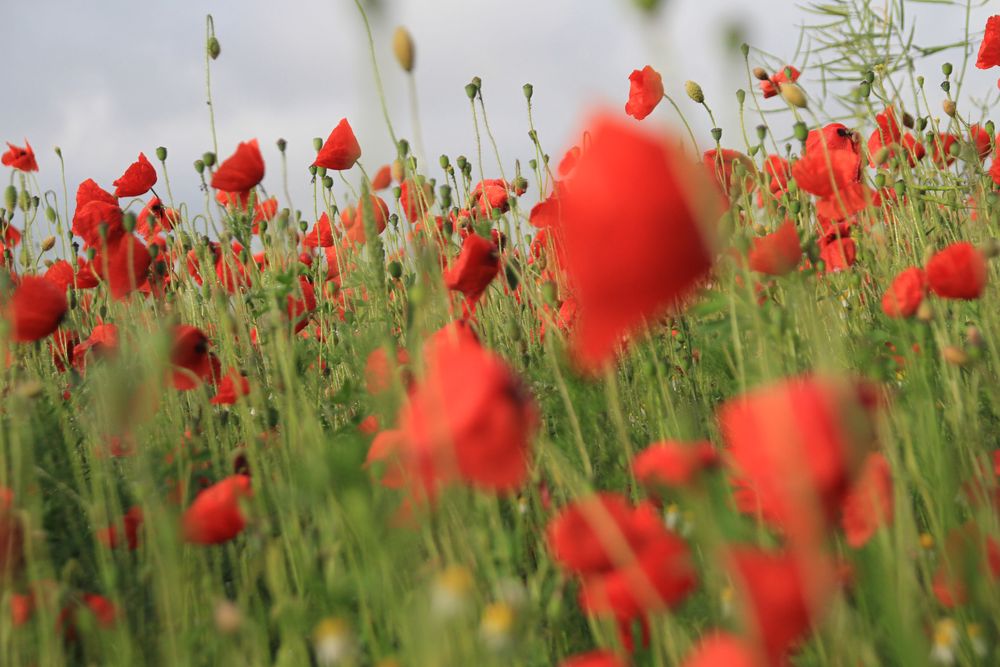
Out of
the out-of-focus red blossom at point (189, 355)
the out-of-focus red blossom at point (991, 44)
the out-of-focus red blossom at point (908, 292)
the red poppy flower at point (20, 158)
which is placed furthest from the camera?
the red poppy flower at point (20, 158)

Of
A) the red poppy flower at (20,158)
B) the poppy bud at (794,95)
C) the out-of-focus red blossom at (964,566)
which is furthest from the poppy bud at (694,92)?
the red poppy flower at (20,158)

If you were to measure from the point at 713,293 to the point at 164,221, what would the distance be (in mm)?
2519

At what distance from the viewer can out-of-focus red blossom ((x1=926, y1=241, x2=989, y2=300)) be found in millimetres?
1536

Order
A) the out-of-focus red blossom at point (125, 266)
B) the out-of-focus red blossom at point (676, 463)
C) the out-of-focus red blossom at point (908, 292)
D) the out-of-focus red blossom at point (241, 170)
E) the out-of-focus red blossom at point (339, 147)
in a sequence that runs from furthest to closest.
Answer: the out-of-focus red blossom at point (339, 147) < the out-of-focus red blossom at point (125, 266) < the out-of-focus red blossom at point (241, 170) < the out-of-focus red blossom at point (908, 292) < the out-of-focus red blossom at point (676, 463)

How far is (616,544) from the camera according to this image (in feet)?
2.97

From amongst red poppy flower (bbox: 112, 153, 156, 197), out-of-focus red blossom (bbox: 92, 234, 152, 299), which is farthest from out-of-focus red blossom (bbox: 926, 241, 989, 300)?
red poppy flower (bbox: 112, 153, 156, 197)

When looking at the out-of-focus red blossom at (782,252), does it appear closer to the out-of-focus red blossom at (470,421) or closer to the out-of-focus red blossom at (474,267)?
the out-of-focus red blossom at (474,267)

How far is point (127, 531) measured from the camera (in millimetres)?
1583

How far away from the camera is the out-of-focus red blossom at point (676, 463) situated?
2.64ft

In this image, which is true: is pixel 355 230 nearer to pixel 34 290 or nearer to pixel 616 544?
pixel 34 290

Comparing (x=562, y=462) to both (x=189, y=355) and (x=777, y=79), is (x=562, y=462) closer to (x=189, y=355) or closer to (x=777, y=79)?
(x=189, y=355)

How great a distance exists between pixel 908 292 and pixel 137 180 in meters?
2.44

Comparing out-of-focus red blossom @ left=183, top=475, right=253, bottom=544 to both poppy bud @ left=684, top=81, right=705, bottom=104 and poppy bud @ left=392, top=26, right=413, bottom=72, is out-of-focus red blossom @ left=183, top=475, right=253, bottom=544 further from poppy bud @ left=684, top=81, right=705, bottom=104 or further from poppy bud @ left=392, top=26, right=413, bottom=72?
poppy bud @ left=684, top=81, right=705, bottom=104

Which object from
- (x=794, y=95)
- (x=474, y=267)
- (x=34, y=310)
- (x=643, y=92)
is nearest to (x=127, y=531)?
(x=34, y=310)
